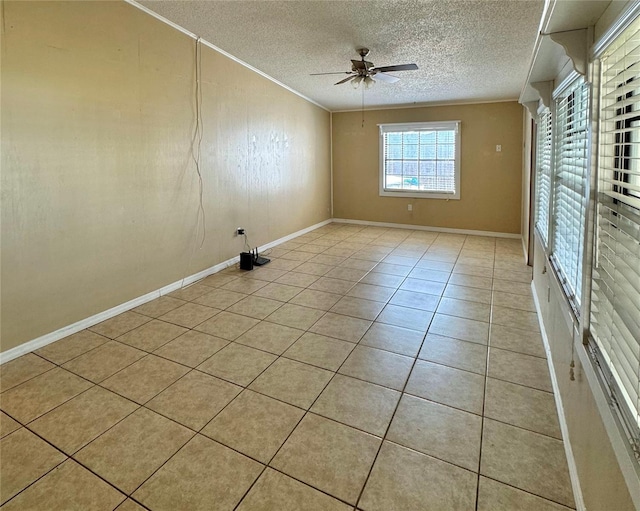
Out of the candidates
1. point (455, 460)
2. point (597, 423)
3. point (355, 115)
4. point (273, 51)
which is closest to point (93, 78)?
point (273, 51)

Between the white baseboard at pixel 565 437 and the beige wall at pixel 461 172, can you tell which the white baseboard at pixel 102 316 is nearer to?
the white baseboard at pixel 565 437

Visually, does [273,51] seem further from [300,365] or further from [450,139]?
[450,139]

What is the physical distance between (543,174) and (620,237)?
2.61 m

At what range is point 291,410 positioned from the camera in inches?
78.0

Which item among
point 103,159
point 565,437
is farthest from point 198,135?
point 565,437

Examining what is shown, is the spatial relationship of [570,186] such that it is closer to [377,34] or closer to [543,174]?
[543,174]

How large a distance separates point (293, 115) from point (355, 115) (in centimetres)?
187

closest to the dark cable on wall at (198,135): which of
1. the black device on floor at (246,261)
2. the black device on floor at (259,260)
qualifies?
the black device on floor at (246,261)

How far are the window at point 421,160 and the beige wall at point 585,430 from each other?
5.15m

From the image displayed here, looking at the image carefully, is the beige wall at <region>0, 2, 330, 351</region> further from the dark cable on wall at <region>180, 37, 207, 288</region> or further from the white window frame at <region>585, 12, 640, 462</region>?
the white window frame at <region>585, 12, 640, 462</region>

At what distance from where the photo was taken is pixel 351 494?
4.85 ft

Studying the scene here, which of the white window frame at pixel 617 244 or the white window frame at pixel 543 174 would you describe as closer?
the white window frame at pixel 617 244

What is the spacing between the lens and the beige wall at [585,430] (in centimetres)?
107

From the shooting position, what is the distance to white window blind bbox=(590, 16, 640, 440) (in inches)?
40.3
